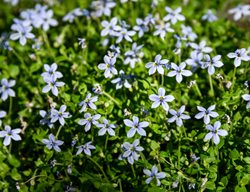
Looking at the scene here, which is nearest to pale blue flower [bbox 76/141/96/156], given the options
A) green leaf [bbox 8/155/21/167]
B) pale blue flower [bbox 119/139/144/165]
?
pale blue flower [bbox 119/139/144/165]

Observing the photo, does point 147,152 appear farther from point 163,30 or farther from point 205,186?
point 163,30

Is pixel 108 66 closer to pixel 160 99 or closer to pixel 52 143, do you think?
pixel 160 99

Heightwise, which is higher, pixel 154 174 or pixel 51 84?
pixel 51 84

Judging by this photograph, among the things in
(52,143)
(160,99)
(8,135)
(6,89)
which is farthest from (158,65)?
(6,89)

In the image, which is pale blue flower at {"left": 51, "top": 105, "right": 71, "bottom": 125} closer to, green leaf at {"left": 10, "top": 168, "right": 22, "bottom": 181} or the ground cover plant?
the ground cover plant

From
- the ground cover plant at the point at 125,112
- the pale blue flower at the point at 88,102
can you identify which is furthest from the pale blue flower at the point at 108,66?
the pale blue flower at the point at 88,102

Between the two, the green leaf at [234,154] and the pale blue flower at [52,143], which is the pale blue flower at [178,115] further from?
the pale blue flower at [52,143]
